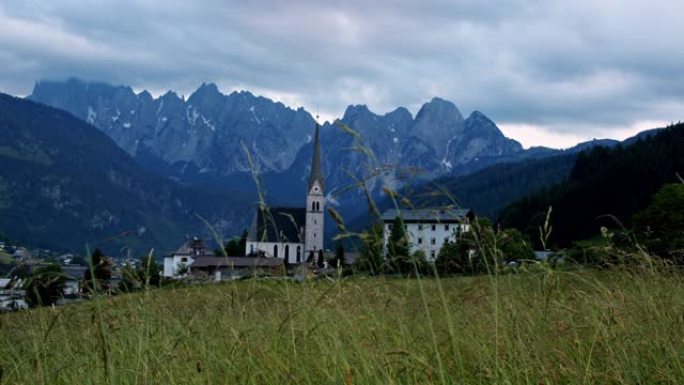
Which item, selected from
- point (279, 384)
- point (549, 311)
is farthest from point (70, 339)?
point (549, 311)

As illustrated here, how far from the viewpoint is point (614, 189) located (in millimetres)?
130125

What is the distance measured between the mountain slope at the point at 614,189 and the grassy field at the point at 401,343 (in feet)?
390

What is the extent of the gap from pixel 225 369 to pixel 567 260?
329 centimetres

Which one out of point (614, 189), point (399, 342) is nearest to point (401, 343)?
point (399, 342)

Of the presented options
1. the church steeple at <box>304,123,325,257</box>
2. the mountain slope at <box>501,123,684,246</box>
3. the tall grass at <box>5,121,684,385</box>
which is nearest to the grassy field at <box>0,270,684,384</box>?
the tall grass at <box>5,121,684,385</box>

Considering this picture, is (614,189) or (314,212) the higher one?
(614,189)

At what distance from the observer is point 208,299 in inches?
289

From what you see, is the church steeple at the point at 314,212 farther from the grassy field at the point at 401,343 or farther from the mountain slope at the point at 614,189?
the grassy field at the point at 401,343

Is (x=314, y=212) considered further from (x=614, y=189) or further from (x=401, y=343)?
(x=401, y=343)

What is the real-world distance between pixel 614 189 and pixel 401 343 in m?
133

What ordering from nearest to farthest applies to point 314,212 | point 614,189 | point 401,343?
1. point 401,343
2. point 614,189
3. point 314,212

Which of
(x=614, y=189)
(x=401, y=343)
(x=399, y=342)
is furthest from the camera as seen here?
(x=614, y=189)

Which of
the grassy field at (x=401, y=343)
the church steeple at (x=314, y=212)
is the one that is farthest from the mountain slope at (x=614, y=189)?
the grassy field at (x=401, y=343)

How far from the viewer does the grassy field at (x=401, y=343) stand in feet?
13.7
